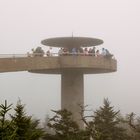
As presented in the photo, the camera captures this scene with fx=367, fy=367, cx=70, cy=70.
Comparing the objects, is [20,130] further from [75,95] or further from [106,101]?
[75,95]

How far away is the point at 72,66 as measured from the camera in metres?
34.8

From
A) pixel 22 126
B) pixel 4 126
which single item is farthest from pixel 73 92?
pixel 4 126

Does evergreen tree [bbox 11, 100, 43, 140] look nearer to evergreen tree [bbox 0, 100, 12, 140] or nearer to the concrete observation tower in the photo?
evergreen tree [bbox 0, 100, 12, 140]

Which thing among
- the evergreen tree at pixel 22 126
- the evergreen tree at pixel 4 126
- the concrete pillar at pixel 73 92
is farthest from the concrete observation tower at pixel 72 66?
the evergreen tree at pixel 4 126

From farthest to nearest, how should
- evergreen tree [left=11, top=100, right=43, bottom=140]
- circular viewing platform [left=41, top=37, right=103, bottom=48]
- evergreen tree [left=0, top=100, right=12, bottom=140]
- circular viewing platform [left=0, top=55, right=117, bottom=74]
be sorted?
circular viewing platform [left=41, top=37, right=103, bottom=48]
circular viewing platform [left=0, top=55, right=117, bottom=74]
evergreen tree [left=11, top=100, right=43, bottom=140]
evergreen tree [left=0, top=100, right=12, bottom=140]

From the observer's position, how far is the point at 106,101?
98.4 ft

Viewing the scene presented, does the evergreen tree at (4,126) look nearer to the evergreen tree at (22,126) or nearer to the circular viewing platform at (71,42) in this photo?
the evergreen tree at (22,126)

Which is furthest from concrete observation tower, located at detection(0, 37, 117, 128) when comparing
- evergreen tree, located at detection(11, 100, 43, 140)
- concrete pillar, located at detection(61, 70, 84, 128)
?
evergreen tree, located at detection(11, 100, 43, 140)

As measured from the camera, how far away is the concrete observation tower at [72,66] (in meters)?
34.0

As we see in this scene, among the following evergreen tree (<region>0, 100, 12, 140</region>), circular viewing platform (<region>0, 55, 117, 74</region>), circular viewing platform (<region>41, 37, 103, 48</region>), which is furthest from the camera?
circular viewing platform (<region>41, 37, 103, 48</region>)

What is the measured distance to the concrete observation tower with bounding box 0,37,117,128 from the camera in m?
34.0

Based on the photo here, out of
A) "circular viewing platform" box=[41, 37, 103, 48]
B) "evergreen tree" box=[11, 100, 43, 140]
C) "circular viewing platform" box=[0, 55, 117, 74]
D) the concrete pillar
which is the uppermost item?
"circular viewing platform" box=[41, 37, 103, 48]

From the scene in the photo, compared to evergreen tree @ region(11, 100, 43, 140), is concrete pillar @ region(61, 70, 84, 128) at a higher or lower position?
higher

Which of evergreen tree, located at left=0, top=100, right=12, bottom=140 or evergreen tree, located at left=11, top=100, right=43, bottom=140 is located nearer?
evergreen tree, located at left=0, top=100, right=12, bottom=140
